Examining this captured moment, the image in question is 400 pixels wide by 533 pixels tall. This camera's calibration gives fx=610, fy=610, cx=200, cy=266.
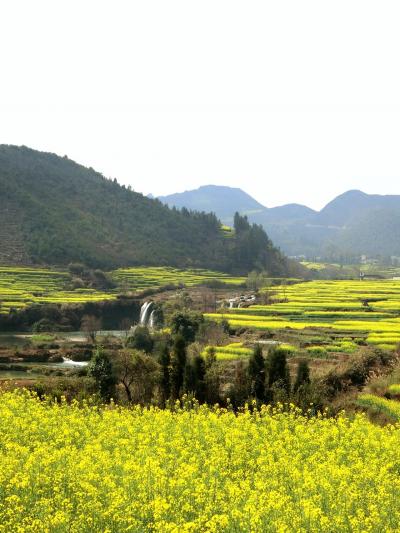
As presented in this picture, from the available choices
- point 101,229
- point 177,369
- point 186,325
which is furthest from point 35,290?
point 177,369

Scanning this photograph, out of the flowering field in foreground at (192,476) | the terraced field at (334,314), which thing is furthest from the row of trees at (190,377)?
the terraced field at (334,314)

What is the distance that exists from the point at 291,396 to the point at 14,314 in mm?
46988

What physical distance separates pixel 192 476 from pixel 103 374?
665 inches

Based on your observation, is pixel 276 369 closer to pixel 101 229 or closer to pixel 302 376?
pixel 302 376

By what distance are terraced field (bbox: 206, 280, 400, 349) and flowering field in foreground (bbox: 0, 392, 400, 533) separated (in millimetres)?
22048

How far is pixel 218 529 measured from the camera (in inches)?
392

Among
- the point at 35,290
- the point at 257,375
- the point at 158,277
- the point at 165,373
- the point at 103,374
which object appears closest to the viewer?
the point at 257,375

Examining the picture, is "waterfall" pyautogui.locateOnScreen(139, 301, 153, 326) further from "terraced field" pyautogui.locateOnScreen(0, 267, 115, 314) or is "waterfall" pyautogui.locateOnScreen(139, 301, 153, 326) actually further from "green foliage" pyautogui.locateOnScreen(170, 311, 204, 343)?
"green foliage" pyautogui.locateOnScreen(170, 311, 204, 343)

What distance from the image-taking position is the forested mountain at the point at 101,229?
364 feet

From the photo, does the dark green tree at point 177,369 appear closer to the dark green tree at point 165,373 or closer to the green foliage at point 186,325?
the dark green tree at point 165,373

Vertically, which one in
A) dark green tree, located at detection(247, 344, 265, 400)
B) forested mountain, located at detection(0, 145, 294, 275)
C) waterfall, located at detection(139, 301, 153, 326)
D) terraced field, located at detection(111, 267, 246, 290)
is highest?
forested mountain, located at detection(0, 145, 294, 275)

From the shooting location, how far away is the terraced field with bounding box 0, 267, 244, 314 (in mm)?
72125

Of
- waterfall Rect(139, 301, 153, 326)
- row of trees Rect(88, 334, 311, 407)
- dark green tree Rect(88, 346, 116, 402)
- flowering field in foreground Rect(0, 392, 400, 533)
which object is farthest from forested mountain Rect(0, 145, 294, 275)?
flowering field in foreground Rect(0, 392, 400, 533)

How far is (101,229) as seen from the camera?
423 feet
